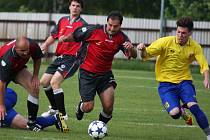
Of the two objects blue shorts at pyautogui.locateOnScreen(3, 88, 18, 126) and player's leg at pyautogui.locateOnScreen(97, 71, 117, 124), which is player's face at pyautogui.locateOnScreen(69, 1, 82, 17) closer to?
player's leg at pyautogui.locateOnScreen(97, 71, 117, 124)

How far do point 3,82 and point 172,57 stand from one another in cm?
290

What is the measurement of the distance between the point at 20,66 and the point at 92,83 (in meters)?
1.24

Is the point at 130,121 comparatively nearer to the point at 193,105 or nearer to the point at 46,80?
the point at 46,80

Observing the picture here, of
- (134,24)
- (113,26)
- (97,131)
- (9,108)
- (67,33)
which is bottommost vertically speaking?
(134,24)

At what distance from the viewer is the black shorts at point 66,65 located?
45.5 ft

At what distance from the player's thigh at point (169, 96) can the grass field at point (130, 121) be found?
0.53 meters

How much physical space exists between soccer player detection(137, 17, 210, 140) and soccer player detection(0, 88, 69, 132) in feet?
5.80

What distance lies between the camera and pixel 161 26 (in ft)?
109

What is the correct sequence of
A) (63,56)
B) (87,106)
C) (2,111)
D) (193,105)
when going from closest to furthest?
(2,111) < (193,105) < (87,106) < (63,56)

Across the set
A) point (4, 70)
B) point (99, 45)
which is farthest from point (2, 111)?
point (99, 45)

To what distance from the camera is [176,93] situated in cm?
1205

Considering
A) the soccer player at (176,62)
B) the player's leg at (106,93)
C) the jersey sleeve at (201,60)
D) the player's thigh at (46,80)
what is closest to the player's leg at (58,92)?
the player's thigh at (46,80)

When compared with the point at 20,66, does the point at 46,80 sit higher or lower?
lower

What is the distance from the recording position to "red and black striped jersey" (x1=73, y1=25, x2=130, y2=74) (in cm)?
1187
